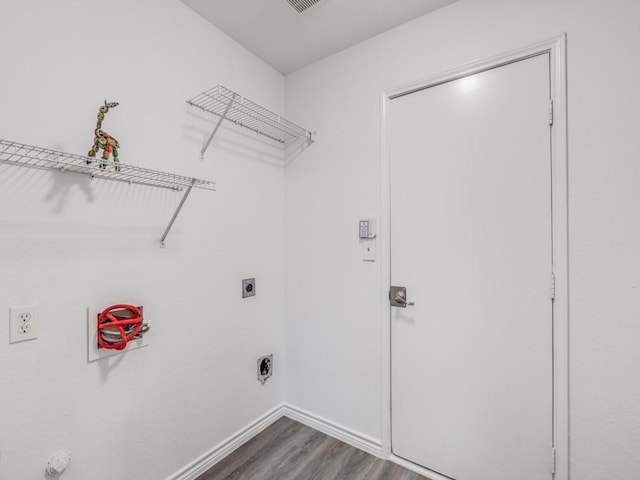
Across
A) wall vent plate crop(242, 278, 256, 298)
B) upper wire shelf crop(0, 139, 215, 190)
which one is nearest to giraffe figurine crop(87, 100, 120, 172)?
upper wire shelf crop(0, 139, 215, 190)

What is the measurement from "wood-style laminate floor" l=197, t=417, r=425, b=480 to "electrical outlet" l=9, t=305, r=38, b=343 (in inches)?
46.2

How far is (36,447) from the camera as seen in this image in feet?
3.76

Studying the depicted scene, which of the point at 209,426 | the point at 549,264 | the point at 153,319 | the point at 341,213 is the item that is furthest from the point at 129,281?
the point at 549,264

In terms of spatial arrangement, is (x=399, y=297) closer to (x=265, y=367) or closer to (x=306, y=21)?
(x=265, y=367)

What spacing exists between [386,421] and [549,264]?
Answer: 1.24m

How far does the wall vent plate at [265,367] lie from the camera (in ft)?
6.87

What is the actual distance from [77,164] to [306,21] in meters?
1.38

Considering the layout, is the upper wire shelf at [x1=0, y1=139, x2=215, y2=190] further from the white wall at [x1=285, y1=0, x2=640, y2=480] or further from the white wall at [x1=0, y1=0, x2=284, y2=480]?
the white wall at [x1=285, y1=0, x2=640, y2=480]

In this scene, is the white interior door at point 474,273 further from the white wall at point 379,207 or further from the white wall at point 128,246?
the white wall at point 128,246

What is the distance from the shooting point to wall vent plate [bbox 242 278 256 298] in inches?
78.3

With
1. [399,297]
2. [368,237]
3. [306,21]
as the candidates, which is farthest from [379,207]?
[306,21]

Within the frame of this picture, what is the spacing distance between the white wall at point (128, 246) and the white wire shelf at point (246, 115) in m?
0.08

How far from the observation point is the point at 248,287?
2.01m

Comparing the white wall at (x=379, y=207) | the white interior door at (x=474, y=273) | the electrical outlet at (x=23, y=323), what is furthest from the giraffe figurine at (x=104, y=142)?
the white interior door at (x=474, y=273)
